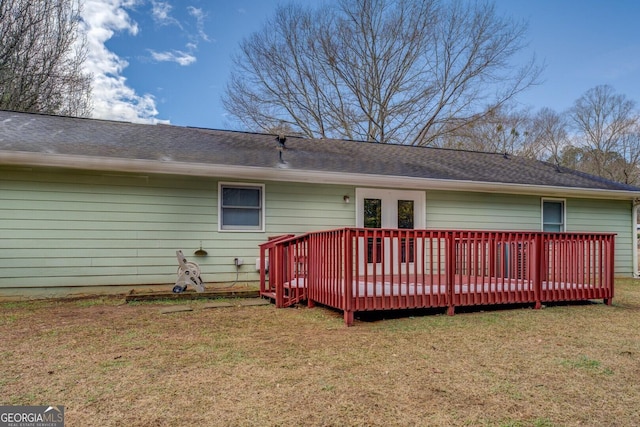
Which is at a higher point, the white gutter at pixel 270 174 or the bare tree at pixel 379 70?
the bare tree at pixel 379 70

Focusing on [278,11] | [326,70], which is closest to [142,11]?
[278,11]

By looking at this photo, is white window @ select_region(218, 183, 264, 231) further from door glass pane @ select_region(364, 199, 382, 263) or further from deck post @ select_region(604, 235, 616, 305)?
deck post @ select_region(604, 235, 616, 305)

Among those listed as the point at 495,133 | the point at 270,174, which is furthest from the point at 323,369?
the point at 495,133

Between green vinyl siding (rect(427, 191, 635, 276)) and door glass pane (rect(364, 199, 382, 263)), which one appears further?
green vinyl siding (rect(427, 191, 635, 276))

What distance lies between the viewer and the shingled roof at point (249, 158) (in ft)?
21.9

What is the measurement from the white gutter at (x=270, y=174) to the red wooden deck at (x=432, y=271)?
1589mm

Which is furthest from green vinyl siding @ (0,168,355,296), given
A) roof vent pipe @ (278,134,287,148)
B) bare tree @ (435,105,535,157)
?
bare tree @ (435,105,535,157)

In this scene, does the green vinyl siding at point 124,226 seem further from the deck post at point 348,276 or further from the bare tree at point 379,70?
the bare tree at point 379,70

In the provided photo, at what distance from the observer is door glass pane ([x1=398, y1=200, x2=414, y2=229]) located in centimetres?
849

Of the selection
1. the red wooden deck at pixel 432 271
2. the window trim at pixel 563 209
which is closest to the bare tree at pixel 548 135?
the window trim at pixel 563 209

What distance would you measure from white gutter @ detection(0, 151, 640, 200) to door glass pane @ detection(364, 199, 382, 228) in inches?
15.3

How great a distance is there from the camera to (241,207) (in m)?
7.57

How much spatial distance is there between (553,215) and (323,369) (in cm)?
854

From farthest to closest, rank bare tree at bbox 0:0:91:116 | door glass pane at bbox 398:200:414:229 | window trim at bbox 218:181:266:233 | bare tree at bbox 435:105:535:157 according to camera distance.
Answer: bare tree at bbox 435:105:535:157
bare tree at bbox 0:0:91:116
door glass pane at bbox 398:200:414:229
window trim at bbox 218:181:266:233
